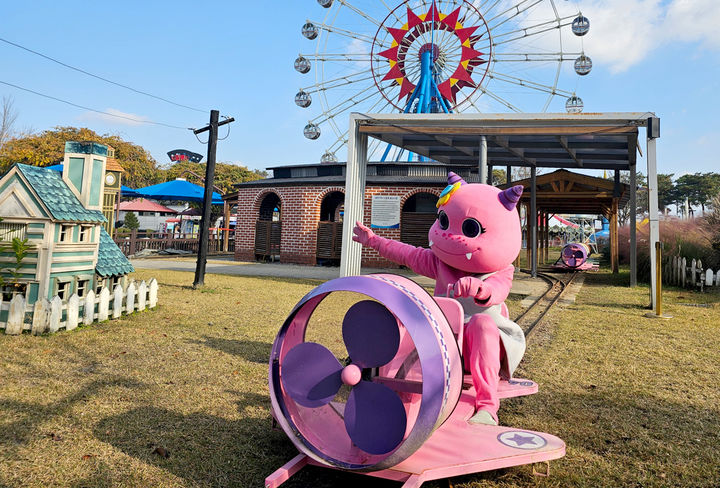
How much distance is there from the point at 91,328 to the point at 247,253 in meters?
13.3

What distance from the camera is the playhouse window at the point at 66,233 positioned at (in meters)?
5.68

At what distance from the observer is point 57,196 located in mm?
5773

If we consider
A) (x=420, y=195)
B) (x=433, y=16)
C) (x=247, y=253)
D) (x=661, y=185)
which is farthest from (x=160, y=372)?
(x=661, y=185)

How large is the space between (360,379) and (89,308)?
482 centimetres

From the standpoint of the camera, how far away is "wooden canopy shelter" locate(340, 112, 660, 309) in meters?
8.96

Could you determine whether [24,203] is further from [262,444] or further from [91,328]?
[262,444]

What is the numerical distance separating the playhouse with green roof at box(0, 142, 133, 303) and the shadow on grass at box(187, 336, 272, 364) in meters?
1.93

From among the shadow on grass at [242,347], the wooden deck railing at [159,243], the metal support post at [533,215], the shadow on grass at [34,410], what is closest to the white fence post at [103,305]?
the shadow on grass at [242,347]

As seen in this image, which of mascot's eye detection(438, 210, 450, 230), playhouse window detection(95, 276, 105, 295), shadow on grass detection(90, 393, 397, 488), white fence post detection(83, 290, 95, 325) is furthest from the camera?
playhouse window detection(95, 276, 105, 295)

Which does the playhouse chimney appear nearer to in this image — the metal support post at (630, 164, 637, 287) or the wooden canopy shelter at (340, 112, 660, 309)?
the wooden canopy shelter at (340, 112, 660, 309)

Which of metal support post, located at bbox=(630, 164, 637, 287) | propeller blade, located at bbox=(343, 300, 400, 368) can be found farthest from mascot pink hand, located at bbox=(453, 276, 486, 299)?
metal support post, located at bbox=(630, 164, 637, 287)

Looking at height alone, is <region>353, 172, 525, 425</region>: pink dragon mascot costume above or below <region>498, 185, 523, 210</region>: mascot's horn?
below

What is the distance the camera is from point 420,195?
53.9 feet

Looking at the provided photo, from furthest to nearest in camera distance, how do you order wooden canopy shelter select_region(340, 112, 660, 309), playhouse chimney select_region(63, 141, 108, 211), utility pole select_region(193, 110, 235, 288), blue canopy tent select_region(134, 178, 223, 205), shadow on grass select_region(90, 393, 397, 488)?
1. blue canopy tent select_region(134, 178, 223, 205)
2. utility pole select_region(193, 110, 235, 288)
3. wooden canopy shelter select_region(340, 112, 660, 309)
4. playhouse chimney select_region(63, 141, 108, 211)
5. shadow on grass select_region(90, 393, 397, 488)
